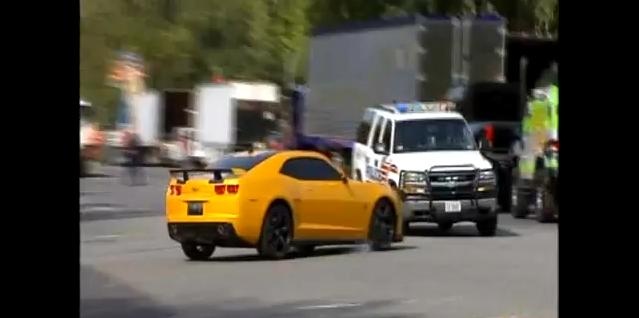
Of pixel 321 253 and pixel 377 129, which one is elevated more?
pixel 377 129

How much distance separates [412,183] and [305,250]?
2.93m

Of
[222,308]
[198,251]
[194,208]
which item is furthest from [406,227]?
[222,308]

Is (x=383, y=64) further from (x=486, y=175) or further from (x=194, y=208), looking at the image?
(x=194, y=208)

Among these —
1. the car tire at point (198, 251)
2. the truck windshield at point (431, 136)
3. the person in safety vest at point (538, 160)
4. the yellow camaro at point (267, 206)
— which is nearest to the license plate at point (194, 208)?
the yellow camaro at point (267, 206)

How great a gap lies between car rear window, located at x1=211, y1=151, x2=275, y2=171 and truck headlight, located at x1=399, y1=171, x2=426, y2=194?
11.5ft

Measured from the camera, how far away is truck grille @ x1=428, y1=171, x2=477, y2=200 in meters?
22.4

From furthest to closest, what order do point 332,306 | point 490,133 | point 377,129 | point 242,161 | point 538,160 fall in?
point 490,133 → point 538,160 → point 377,129 → point 242,161 → point 332,306

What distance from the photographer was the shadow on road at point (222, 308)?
1280cm

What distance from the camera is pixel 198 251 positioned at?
19.3 meters

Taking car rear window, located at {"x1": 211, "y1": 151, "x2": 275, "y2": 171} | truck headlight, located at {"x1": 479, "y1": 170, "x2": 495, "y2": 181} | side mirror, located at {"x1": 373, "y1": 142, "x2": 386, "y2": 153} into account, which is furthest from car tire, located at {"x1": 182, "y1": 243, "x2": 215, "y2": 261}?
truck headlight, located at {"x1": 479, "y1": 170, "x2": 495, "y2": 181}

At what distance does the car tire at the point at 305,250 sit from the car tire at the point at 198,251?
1384 mm
